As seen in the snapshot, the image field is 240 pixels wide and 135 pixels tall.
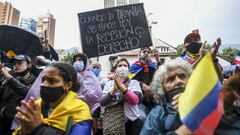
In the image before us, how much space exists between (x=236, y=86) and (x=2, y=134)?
3.27 metres

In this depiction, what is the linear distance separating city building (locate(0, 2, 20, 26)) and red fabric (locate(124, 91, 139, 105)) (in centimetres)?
1464

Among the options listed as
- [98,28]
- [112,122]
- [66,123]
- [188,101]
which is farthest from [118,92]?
[188,101]

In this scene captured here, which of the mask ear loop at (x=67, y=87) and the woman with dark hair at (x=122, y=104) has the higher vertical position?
the mask ear loop at (x=67, y=87)

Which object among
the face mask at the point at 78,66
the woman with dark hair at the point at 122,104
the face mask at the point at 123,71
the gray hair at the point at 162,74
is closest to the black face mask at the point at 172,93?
the gray hair at the point at 162,74

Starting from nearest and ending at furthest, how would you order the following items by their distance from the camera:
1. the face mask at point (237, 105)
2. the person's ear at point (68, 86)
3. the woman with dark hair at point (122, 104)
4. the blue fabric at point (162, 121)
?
the blue fabric at point (162, 121) < the face mask at point (237, 105) < the person's ear at point (68, 86) < the woman with dark hair at point (122, 104)

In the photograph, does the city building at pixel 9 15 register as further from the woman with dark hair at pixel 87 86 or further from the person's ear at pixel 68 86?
the person's ear at pixel 68 86

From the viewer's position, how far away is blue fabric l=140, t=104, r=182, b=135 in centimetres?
223

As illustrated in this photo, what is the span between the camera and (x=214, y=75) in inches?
55.0

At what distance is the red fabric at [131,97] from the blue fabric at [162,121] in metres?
1.23

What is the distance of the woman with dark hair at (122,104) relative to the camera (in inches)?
147

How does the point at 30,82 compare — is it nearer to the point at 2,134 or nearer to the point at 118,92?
the point at 2,134

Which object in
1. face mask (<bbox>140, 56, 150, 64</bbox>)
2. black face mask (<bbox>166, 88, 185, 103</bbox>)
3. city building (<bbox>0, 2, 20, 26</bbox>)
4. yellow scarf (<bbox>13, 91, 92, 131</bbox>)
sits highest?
city building (<bbox>0, 2, 20, 26</bbox>)

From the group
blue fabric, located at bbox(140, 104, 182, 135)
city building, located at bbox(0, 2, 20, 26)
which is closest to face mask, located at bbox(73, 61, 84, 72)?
blue fabric, located at bbox(140, 104, 182, 135)

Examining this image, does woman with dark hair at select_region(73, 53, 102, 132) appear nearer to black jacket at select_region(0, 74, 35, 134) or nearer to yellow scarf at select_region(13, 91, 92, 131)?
black jacket at select_region(0, 74, 35, 134)
